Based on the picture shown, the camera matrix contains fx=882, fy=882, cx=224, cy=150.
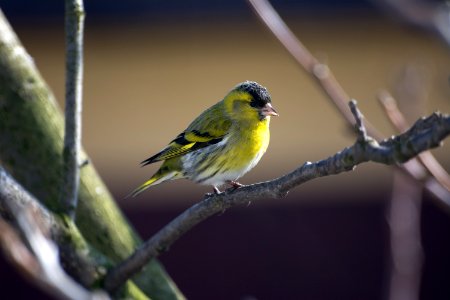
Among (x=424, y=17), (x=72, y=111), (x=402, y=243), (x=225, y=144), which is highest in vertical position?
(x=72, y=111)

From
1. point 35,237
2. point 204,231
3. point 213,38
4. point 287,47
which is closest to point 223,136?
point 287,47

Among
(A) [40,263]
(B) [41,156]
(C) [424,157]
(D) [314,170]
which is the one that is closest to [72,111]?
(B) [41,156]

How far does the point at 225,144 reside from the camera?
397 cm

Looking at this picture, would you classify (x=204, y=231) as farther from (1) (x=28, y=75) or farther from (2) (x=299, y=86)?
(1) (x=28, y=75)

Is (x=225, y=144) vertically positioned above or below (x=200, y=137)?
below

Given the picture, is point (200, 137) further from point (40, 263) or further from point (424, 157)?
point (40, 263)

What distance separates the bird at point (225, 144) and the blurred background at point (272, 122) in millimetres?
2876

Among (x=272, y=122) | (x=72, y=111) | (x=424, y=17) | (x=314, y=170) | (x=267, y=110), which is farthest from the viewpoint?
(x=272, y=122)

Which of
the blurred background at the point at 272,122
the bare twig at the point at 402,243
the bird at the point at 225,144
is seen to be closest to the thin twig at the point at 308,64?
the bare twig at the point at 402,243

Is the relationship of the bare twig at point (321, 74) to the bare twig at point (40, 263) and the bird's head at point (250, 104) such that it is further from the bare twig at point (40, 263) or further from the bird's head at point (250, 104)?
the bird's head at point (250, 104)

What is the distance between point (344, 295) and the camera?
7.25m

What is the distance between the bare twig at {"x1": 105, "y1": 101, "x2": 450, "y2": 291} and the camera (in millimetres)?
1835

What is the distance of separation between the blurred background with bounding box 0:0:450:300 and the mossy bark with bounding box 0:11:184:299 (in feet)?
12.7

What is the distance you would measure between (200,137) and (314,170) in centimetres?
189
